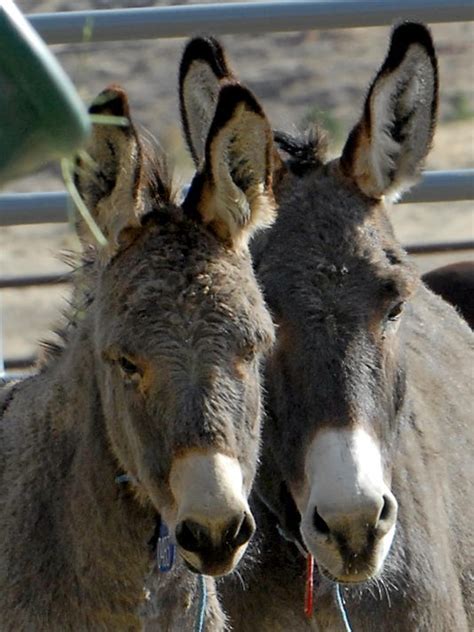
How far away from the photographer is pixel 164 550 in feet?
9.81

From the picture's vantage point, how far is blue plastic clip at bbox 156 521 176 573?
2.98 m

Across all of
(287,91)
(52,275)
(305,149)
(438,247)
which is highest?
(305,149)

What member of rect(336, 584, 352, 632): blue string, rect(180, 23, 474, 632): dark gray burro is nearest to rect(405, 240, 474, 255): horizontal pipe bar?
rect(180, 23, 474, 632): dark gray burro

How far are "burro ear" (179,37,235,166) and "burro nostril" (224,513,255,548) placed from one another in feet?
4.21

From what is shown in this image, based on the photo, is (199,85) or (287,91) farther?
(287,91)

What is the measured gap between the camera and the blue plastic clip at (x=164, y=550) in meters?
2.98

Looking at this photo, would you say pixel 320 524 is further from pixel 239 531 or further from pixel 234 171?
pixel 234 171

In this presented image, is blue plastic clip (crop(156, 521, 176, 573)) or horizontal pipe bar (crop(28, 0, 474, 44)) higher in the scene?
horizontal pipe bar (crop(28, 0, 474, 44))

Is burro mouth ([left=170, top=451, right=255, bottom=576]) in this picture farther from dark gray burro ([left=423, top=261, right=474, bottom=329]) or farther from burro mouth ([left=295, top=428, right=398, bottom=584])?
dark gray burro ([left=423, top=261, right=474, bottom=329])

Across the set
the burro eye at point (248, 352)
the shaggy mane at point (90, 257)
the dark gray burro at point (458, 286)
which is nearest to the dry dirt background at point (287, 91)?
the dark gray burro at point (458, 286)

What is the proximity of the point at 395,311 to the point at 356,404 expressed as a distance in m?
0.35

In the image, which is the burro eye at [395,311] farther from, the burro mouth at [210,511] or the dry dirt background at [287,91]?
the dry dirt background at [287,91]

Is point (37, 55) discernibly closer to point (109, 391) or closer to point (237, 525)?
point (237, 525)

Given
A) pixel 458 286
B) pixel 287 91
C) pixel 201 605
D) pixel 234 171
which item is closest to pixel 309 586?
pixel 201 605
